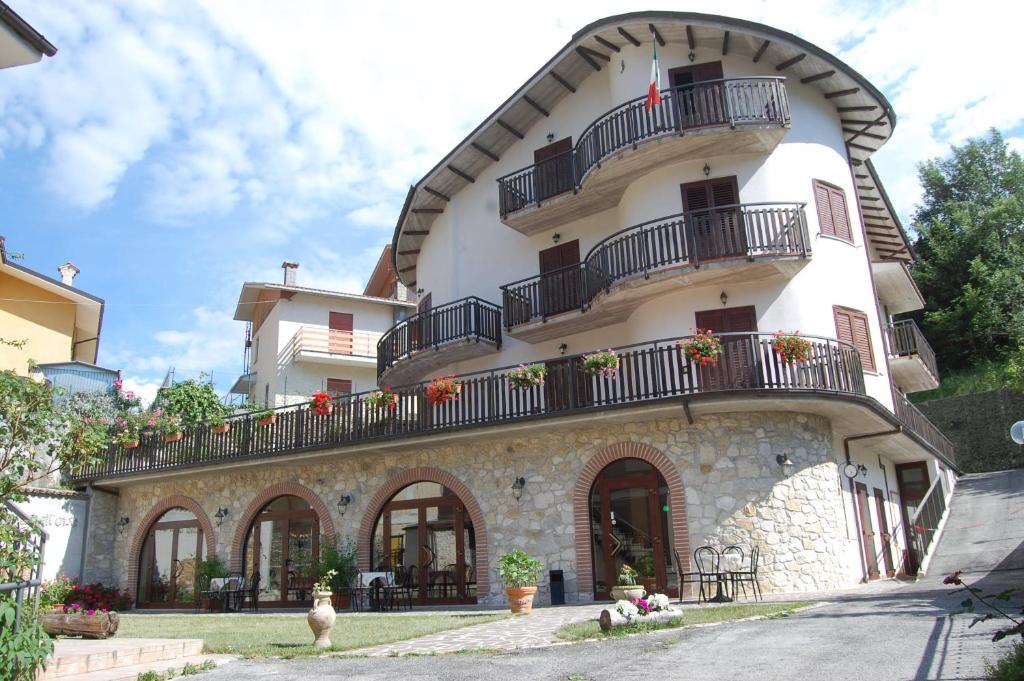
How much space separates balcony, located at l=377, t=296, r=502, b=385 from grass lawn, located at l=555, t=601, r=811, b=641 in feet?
29.9

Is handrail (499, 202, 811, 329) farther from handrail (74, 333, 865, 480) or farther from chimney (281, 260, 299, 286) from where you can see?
chimney (281, 260, 299, 286)

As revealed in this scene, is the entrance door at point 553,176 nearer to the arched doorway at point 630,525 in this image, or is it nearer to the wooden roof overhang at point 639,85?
the wooden roof overhang at point 639,85

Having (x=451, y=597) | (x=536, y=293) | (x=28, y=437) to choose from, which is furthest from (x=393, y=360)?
(x=28, y=437)

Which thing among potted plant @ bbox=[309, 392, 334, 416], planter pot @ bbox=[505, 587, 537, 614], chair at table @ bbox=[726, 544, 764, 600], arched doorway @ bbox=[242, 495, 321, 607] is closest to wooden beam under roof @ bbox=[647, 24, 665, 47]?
potted plant @ bbox=[309, 392, 334, 416]

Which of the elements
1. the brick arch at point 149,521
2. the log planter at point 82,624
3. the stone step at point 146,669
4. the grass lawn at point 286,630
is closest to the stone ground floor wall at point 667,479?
the grass lawn at point 286,630

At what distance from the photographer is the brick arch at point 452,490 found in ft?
55.5

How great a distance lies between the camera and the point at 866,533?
17828 mm

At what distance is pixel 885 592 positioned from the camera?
14227 millimetres

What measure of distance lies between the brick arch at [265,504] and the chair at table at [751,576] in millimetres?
9552

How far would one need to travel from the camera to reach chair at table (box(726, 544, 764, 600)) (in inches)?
549

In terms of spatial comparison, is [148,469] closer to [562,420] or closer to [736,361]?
[562,420]

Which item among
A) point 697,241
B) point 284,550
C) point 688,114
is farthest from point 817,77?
point 284,550

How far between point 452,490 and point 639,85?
988 centimetres

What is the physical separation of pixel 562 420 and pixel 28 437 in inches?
354
